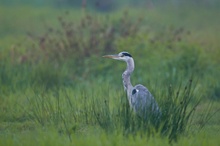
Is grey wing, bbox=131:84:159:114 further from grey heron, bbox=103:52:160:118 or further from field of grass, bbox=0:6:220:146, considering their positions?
field of grass, bbox=0:6:220:146

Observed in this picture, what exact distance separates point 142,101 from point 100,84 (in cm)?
309

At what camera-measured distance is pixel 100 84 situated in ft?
35.3

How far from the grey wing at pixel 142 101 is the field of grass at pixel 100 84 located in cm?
12

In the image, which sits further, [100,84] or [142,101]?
[100,84]

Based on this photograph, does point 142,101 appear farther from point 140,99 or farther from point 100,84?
point 100,84

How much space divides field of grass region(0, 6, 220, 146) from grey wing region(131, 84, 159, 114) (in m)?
0.12

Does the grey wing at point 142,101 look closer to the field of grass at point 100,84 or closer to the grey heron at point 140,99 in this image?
the grey heron at point 140,99

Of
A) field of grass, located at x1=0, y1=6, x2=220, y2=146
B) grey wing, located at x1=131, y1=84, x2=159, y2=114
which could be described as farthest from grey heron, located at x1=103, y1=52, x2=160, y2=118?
field of grass, located at x1=0, y1=6, x2=220, y2=146

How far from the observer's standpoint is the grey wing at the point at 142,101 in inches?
283

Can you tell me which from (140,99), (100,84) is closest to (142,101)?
(140,99)

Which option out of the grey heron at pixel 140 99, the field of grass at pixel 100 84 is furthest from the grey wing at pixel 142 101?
the field of grass at pixel 100 84

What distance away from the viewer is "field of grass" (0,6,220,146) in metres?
7.02

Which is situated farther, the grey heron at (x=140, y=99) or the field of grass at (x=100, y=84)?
the grey heron at (x=140, y=99)

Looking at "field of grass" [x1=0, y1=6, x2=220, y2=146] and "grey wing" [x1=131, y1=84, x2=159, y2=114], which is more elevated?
"grey wing" [x1=131, y1=84, x2=159, y2=114]
